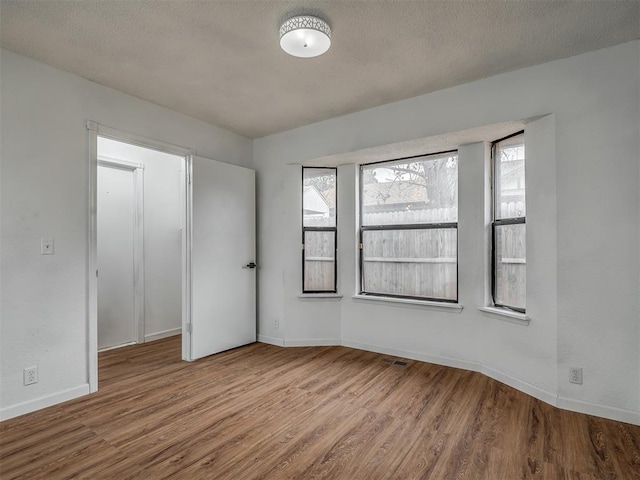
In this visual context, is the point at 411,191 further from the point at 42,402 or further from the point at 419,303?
the point at 42,402

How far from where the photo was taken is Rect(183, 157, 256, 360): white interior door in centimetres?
377

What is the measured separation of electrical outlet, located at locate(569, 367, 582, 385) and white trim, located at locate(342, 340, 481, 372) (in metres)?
0.82

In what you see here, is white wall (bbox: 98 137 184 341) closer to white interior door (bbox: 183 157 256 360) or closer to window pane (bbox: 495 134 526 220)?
white interior door (bbox: 183 157 256 360)

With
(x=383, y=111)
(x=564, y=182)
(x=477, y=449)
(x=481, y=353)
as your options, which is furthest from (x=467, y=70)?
(x=477, y=449)

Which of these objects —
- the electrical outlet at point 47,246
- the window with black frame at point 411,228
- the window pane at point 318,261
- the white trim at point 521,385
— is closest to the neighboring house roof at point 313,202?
the window pane at point 318,261

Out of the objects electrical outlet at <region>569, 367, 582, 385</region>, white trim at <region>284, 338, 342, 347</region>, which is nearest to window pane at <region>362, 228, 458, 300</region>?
white trim at <region>284, 338, 342, 347</region>

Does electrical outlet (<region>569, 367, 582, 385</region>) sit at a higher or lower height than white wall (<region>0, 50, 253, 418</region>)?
lower

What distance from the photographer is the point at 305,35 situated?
2.21 metres

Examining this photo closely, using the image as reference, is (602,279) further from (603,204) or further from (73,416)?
(73,416)

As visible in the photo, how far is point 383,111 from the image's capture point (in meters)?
3.58

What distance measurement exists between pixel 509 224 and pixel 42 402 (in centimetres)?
397

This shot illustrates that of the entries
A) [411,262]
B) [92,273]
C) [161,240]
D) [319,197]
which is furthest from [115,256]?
[411,262]

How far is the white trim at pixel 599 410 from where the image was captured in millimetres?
2398

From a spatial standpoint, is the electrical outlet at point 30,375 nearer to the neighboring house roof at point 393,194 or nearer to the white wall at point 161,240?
the white wall at point 161,240
